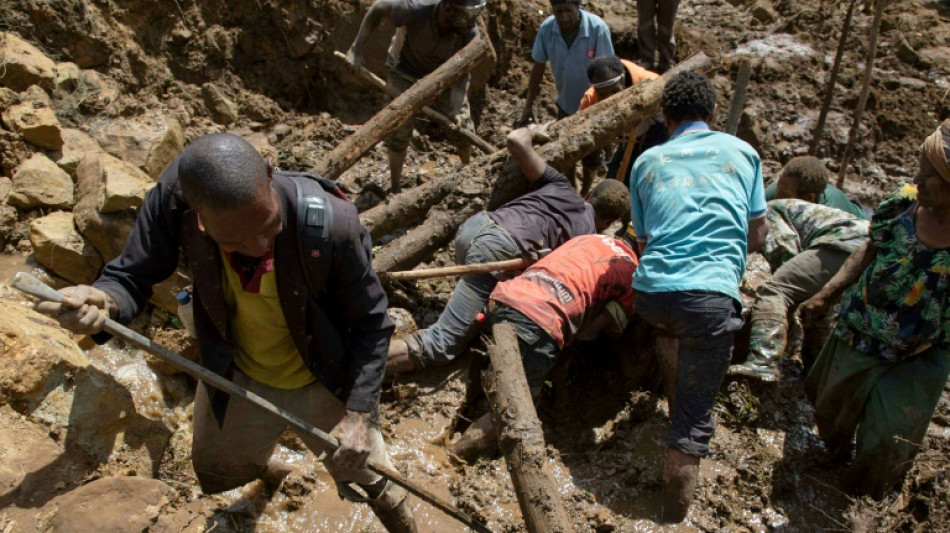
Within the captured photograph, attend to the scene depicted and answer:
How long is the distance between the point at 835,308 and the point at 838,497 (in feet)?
4.54

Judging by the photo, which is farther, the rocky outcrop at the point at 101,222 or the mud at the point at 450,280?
the rocky outcrop at the point at 101,222

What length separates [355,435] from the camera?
2.49 m

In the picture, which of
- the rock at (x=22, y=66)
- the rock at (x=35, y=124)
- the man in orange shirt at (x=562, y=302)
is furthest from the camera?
the rock at (x=22, y=66)

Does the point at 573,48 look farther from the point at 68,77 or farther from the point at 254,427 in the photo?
the point at 254,427

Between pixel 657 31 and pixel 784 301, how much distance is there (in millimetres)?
4042

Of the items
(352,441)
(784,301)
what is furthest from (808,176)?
(352,441)

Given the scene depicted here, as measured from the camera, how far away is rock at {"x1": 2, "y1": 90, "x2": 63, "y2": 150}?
419cm

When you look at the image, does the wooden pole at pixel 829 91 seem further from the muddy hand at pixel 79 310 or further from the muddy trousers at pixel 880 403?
the muddy hand at pixel 79 310

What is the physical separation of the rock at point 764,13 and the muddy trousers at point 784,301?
592 cm

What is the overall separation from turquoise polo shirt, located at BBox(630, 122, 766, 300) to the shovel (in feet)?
4.90

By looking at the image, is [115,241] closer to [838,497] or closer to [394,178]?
[394,178]

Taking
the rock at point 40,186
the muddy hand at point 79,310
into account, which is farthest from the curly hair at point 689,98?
the rock at point 40,186

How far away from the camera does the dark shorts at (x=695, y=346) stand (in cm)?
329

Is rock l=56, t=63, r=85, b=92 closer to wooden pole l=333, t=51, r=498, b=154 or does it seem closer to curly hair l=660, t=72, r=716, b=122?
wooden pole l=333, t=51, r=498, b=154
